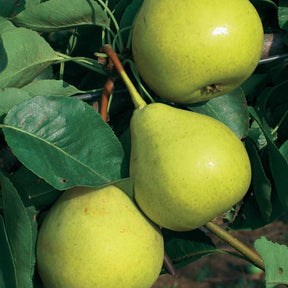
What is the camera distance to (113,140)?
3.34 feet

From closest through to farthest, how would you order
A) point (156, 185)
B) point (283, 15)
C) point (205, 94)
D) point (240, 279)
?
point (156, 185)
point (205, 94)
point (283, 15)
point (240, 279)

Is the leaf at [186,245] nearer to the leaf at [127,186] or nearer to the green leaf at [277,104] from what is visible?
the leaf at [127,186]

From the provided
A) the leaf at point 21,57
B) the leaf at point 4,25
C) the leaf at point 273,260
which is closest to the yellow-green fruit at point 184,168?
the leaf at point 273,260

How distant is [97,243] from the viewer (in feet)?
3.30

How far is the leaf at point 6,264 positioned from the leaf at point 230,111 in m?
0.60

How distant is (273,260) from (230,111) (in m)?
0.43

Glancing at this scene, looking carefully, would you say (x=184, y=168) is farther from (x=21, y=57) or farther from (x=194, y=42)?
(x=21, y=57)

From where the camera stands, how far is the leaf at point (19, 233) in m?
0.96

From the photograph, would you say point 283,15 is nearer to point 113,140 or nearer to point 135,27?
point 135,27

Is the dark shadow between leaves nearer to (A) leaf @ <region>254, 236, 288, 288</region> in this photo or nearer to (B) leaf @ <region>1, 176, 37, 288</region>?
(B) leaf @ <region>1, 176, 37, 288</region>

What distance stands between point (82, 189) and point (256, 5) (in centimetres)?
84

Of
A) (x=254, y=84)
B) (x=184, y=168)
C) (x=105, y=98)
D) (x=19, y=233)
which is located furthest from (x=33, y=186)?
(x=254, y=84)

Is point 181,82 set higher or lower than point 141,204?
higher

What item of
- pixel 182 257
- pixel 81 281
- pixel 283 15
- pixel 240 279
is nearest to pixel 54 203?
pixel 81 281
